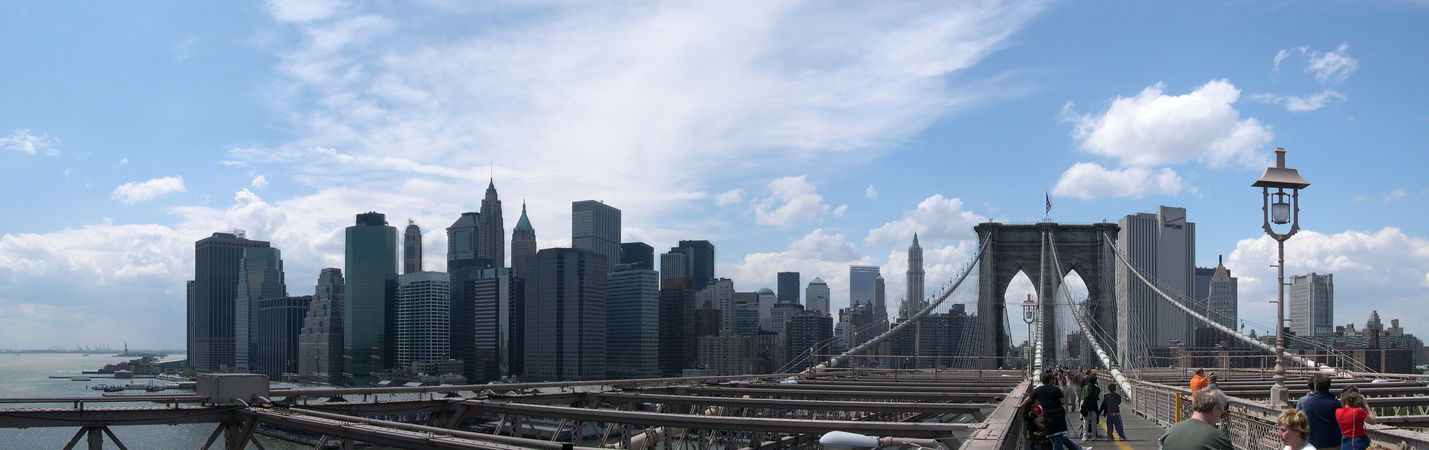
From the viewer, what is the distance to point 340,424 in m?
11.4

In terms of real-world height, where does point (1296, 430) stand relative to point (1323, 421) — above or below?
above

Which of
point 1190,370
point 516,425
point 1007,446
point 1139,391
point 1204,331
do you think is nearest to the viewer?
point 1007,446

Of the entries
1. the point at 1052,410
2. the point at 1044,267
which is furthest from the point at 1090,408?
the point at 1044,267

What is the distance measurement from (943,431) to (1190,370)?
32.4m

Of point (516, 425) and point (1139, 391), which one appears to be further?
point (1139, 391)

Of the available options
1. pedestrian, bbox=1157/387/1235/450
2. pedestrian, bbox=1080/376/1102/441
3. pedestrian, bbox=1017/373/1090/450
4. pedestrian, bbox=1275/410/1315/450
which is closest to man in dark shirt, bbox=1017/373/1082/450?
pedestrian, bbox=1017/373/1090/450

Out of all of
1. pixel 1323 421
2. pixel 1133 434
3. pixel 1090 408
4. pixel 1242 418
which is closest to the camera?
pixel 1323 421

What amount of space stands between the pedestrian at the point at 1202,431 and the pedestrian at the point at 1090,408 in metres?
10.8

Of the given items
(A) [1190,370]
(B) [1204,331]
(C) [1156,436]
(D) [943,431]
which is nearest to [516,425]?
(D) [943,431]

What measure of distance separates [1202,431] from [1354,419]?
4.35 metres

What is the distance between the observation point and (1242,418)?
49.8 feet

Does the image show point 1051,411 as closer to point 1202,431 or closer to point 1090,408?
point 1090,408

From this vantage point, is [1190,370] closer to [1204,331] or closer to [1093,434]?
[1093,434]

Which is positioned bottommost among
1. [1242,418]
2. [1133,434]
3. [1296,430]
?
[1133,434]
